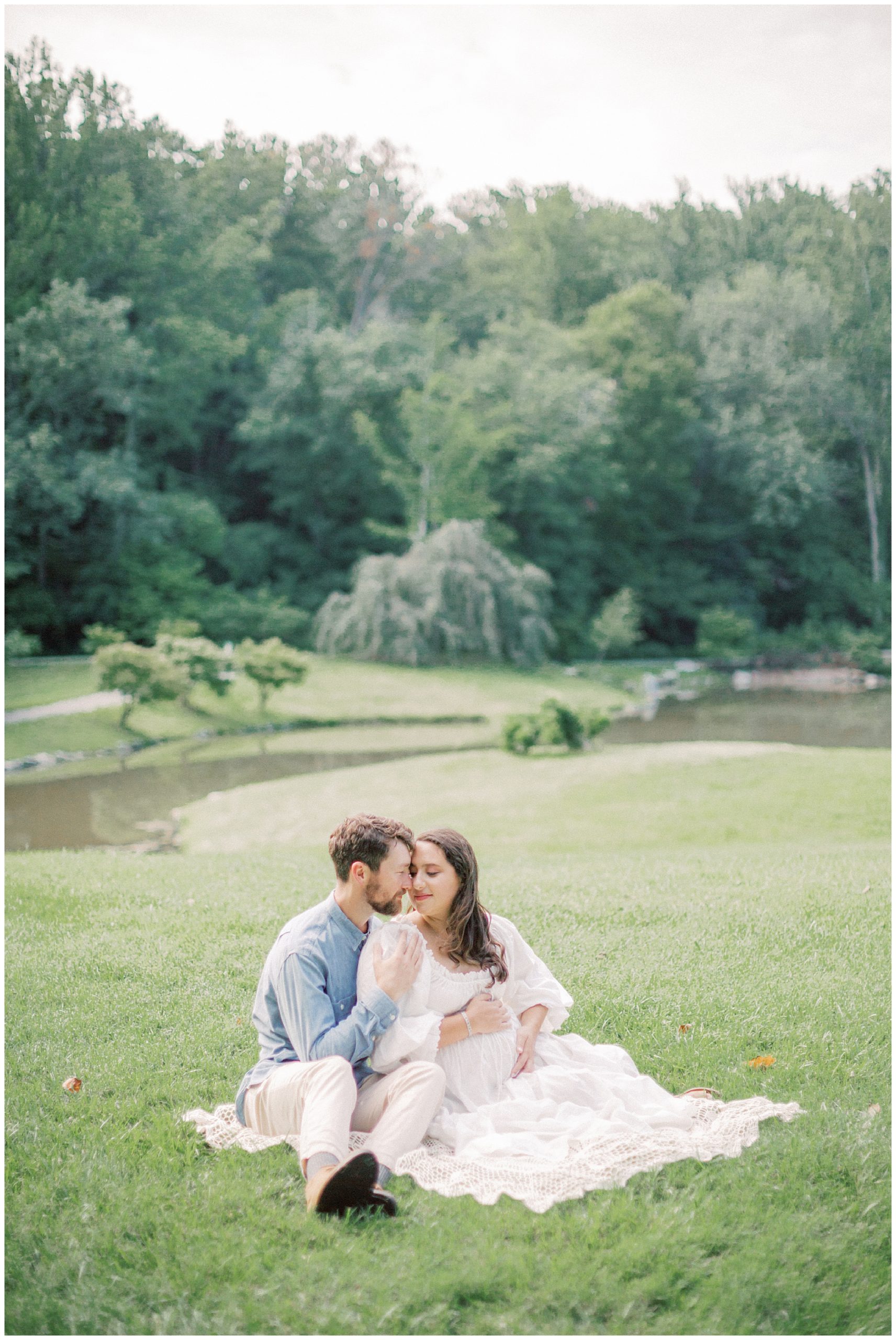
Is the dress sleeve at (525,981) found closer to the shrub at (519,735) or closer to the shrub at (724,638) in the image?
the shrub at (519,735)

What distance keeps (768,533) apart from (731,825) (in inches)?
858

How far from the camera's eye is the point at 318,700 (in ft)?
57.7

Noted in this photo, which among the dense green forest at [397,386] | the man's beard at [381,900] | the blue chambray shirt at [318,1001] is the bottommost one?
the blue chambray shirt at [318,1001]

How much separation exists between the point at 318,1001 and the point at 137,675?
1217 centimetres

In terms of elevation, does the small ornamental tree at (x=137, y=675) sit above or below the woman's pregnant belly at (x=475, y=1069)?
above

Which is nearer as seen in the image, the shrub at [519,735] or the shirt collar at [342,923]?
the shirt collar at [342,923]

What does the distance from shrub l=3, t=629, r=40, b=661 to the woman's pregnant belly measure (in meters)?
14.7

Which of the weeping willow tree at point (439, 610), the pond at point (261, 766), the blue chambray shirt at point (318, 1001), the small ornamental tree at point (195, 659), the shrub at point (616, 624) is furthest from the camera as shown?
the shrub at point (616, 624)

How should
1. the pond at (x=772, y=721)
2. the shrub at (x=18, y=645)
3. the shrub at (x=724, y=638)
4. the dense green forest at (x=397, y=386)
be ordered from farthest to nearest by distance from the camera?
the shrub at (x=724, y=638), the dense green forest at (x=397, y=386), the shrub at (x=18, y=645), the pond at (x=772, y=721)

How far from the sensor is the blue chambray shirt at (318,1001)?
2.61m

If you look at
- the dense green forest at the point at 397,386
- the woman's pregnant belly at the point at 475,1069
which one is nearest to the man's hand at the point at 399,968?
the woman's pregnant belly at the point at 475,1069

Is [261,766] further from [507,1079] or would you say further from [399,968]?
[399,968]

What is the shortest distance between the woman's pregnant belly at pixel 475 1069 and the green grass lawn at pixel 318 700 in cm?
1106

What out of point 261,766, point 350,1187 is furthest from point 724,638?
point 350,1187
